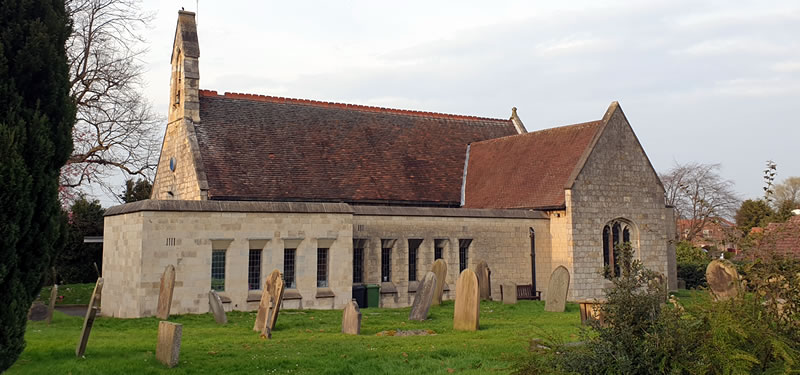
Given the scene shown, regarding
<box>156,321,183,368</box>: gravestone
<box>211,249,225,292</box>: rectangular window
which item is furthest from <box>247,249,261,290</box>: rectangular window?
<box>156,321,183,368</box>: gravestone

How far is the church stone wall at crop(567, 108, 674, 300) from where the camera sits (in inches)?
1038

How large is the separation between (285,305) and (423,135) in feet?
47.1

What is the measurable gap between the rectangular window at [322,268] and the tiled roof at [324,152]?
4.01m

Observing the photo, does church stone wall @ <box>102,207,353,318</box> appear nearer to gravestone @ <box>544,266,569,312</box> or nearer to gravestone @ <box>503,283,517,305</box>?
gravestone @ <box>503,283,517,305</box>

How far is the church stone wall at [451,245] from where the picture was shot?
2456 cm

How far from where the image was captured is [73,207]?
35.1 metres

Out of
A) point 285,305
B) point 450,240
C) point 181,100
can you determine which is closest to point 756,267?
point 285,305

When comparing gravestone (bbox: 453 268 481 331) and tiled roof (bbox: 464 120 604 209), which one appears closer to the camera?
gravestone (bbox: 453 268 481 331)

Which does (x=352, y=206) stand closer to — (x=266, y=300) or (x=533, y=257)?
(x=533, y=257)

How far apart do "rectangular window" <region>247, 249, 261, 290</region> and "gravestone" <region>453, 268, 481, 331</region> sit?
8.11m

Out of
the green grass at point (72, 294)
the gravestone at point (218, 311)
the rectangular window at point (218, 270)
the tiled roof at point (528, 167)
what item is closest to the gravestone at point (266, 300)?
the gravestone at point (218, 311)

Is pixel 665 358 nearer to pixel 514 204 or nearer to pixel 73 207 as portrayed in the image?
pixel 514 204

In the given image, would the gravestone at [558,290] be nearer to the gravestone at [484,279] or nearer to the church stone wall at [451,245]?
the gravestone at [484,279]

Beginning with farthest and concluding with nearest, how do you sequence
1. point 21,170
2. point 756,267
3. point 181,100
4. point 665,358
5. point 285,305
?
point 181,100
point 285,305
point 21,170
point 756,267
point 665,358
